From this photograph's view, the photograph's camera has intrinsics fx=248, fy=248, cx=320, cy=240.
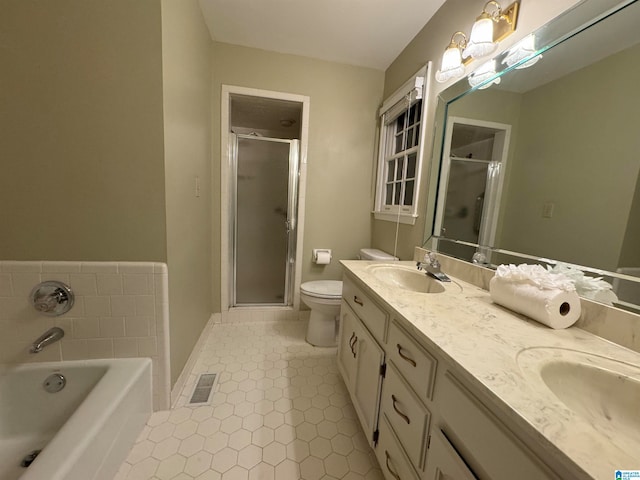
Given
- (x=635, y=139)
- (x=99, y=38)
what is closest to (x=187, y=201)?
(x=99, y=38)

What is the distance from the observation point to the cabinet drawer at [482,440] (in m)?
0.42

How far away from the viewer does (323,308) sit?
1.89 meters

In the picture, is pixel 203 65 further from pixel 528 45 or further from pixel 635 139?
pixel 635 139

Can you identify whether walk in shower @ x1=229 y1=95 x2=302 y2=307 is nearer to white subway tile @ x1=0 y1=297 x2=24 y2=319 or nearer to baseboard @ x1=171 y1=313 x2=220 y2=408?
baseboard @ x1=171 y1=313 x2=220 y2=408

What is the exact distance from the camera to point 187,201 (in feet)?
4.93

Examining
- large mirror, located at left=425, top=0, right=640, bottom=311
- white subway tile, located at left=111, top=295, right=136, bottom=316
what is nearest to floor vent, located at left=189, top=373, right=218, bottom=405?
white subway tile, located at left=111, top=295, right=136, bottom=316

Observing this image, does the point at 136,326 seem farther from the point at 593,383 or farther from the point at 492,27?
the point at 492,27

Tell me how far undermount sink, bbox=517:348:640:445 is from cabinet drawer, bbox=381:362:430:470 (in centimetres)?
31

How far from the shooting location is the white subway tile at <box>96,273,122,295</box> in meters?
1.17

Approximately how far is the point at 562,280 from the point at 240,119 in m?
3.29

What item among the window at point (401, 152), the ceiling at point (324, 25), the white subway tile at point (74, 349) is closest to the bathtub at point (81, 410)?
the white subway tile at point (74, 349)

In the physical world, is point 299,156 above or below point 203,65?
below

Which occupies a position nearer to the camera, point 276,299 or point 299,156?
point 299,156

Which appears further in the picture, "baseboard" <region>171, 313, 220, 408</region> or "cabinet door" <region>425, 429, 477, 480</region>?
"baseboard" <region>171, 313, 220, 408</region>
